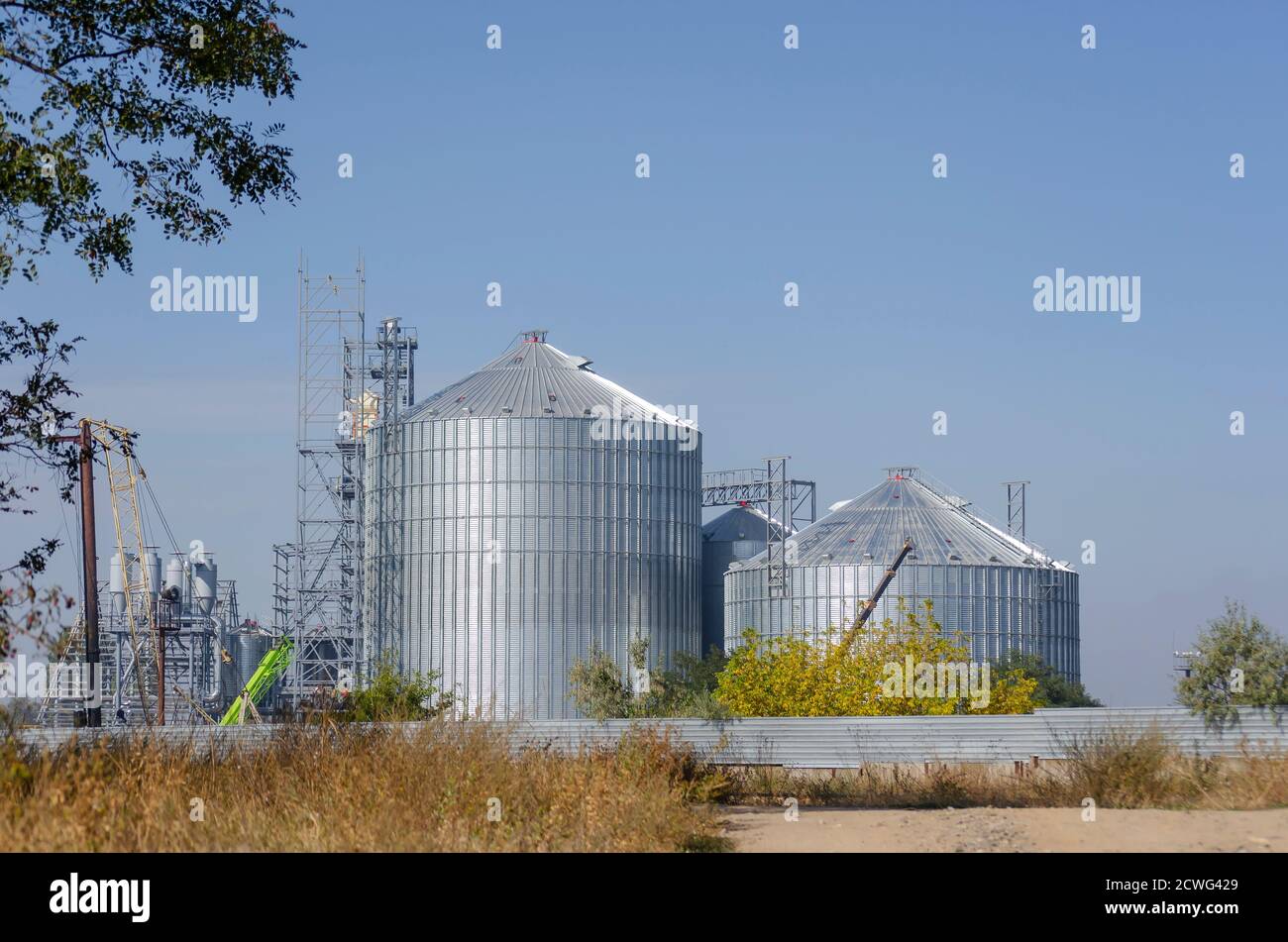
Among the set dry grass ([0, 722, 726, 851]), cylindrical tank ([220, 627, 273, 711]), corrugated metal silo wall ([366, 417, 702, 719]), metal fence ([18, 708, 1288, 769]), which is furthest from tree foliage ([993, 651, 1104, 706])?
dry grass ([0, 722, 726, 851])

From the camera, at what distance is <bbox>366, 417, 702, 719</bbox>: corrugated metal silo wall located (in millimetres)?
78062

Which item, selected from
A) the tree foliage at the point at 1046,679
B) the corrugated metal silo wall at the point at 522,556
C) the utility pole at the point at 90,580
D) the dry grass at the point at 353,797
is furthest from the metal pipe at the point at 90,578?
→ the tree foliage at the point at 1046,679

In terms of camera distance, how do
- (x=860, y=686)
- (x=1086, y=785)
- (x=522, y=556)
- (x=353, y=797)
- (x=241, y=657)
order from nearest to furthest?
(x=353, y=797) < (x=1086, y=785) < (x=860, y=686) < (x=522, y=556) < (x=241, y=657)

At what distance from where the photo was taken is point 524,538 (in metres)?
79.0

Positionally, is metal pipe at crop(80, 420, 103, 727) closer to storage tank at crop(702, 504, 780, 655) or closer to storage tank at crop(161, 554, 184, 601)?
storage tank at crop(702, 504, 780, 655)

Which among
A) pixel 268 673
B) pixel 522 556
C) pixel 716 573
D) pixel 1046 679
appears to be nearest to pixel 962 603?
pixel 1046 679

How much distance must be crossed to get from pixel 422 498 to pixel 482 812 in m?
64.9

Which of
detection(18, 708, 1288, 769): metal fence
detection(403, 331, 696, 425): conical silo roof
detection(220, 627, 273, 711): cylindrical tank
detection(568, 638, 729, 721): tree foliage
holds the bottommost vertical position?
detection(220, 627, 273, 711): cylindrical tank

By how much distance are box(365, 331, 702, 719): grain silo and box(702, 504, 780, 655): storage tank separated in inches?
265

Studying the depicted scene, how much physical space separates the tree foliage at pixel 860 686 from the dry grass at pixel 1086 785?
20365mm

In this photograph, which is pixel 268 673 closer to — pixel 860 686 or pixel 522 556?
pixel 522 556

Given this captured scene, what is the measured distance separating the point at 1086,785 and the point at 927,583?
2140 inches
